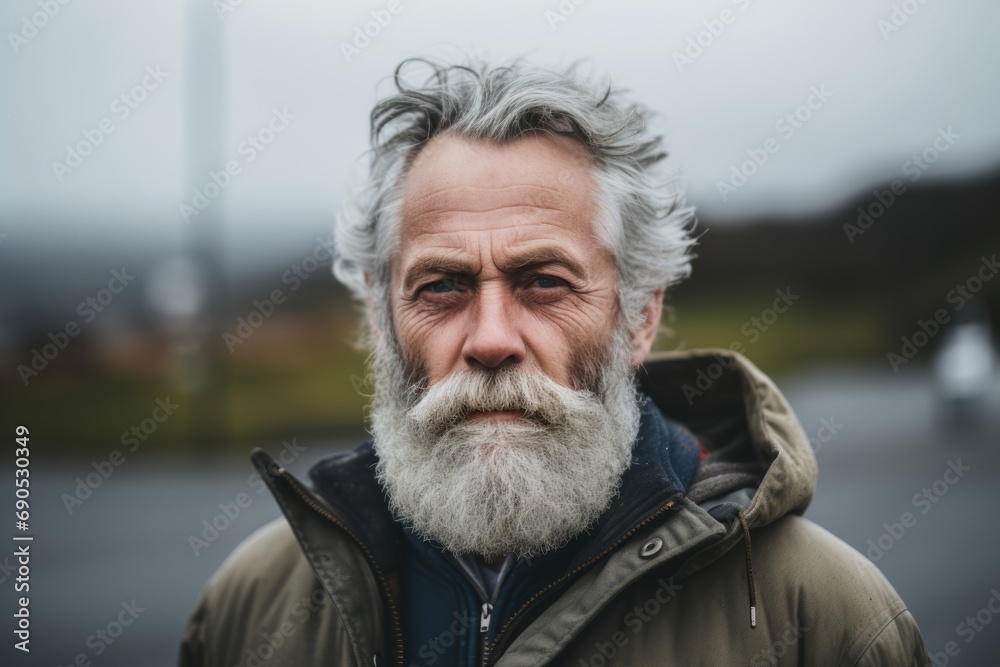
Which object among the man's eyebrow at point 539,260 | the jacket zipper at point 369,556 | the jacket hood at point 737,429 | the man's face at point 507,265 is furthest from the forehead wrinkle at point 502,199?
the jacket zipper at point 369,556

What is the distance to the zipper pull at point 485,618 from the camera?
2.00 m

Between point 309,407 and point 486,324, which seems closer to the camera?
point 486,324

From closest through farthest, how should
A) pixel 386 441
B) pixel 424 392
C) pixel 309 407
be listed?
pixel 424 392 → pixel 386 441 → pixel 309 407

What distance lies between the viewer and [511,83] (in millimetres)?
2395

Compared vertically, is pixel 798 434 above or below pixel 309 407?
below

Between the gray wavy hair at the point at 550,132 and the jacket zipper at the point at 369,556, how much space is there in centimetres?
65

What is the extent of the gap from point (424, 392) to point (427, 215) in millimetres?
543

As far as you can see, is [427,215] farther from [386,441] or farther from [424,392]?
[386,441]

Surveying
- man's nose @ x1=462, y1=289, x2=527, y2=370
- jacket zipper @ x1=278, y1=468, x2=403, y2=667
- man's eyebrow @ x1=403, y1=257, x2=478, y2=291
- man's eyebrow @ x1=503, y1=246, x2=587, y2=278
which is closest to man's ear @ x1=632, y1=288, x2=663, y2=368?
man's eyebrow @ x1=503, y1=246, x2=587, y2=278

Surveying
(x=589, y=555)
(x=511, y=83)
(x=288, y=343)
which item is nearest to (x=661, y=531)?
(x=589, y=555)

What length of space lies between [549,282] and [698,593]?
3.09 feet

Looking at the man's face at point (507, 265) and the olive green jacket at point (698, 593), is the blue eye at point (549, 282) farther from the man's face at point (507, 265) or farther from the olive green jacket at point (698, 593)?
the olive green jacket at point (698, 593)

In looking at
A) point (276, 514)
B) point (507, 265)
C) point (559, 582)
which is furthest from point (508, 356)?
point (276, 514)

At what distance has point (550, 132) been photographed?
2.27 m
